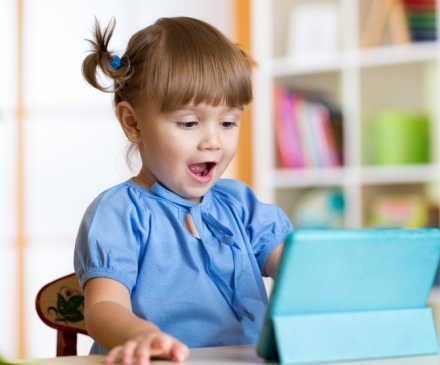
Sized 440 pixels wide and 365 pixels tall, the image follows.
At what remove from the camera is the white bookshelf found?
9.62 ft

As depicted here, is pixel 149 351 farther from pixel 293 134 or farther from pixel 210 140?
pixel 293 134

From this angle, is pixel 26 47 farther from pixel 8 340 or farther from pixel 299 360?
pixel 299 360

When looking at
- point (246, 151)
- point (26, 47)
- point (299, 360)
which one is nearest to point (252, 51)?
point (246, 151)

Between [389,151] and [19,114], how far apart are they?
5.75 ft

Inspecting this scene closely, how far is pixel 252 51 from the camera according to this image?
10.7 ft

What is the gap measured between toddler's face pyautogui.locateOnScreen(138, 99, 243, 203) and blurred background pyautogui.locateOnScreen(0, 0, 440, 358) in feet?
6.10

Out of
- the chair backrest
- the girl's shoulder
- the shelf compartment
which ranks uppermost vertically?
the girl's shoulder

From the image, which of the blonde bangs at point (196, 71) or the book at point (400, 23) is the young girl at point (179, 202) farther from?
the book at point (400, 23)

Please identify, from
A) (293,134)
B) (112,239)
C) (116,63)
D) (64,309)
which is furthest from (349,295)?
(293,134)

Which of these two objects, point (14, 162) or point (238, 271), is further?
point (14, 162)

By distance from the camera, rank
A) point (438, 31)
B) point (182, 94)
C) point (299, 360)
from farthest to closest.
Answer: point (438, 31) → point (182, 94) → point (299, 360)

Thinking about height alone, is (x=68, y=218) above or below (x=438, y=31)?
below

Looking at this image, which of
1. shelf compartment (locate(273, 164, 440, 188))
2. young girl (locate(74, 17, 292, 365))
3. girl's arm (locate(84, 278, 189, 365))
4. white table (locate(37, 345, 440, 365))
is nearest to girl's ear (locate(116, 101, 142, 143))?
young girl (locate(74, 17, 292, 365))

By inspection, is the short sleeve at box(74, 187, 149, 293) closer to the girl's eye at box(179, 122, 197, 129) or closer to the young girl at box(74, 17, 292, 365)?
the young girl at box(74, 17, 292, 365)
